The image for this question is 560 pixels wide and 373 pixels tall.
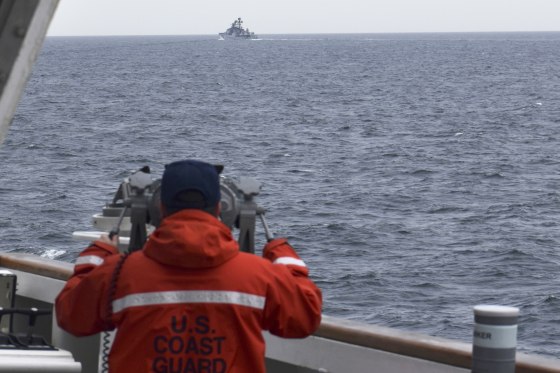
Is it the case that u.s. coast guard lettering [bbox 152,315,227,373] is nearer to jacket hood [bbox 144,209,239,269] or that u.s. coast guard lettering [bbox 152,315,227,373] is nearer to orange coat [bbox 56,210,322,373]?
orange coat [bbox 56,210,322,373]

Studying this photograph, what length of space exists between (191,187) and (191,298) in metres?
0.27

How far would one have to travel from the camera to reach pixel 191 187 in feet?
9.92

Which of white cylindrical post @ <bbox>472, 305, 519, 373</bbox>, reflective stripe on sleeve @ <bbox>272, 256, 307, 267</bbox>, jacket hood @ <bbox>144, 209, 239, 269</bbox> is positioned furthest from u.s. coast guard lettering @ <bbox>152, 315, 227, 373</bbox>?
white cylindrical post @ <bbox>472, 305, 519, 373</bbox>

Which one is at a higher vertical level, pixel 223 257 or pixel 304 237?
pixel 223 257

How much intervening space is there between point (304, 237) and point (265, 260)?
78.8 ft

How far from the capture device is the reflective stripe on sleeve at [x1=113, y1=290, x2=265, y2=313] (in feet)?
9.92

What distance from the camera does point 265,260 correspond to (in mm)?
3117

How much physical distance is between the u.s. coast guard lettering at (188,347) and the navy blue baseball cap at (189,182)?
0.93 ft

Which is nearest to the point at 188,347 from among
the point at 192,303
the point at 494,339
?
the point at 192,303

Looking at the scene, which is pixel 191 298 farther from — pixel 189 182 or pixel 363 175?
pixel 363 175

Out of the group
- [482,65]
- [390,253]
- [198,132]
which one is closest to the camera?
[390,253]

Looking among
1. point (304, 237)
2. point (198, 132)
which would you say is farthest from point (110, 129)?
point (304, 237)

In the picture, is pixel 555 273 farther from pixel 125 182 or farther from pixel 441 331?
pixel 125 182

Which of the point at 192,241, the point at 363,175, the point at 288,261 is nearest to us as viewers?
the point at 192,241
